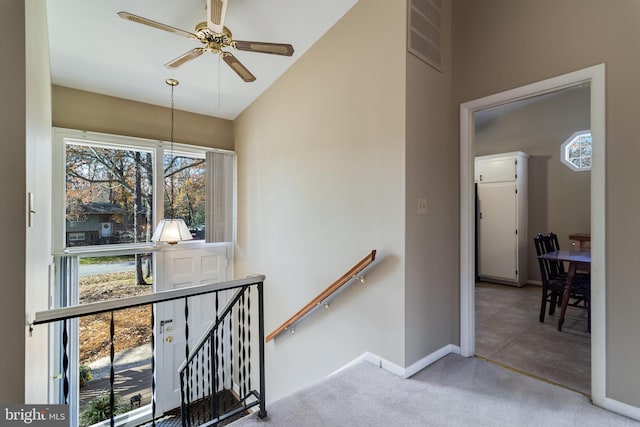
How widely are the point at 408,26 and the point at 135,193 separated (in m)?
3.74

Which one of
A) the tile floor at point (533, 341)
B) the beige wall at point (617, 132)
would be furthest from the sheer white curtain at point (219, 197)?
the beige wall at point (617, 132)

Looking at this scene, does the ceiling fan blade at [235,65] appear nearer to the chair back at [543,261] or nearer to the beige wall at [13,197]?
the beige wall at [13,197]

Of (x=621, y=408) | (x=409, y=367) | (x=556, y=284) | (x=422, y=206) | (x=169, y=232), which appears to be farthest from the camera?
(x=556, y=284)

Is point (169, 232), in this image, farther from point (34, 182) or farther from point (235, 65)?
point (235, 65)

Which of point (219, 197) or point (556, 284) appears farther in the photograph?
point (219, 197)

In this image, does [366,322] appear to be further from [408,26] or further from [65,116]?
[65,116]

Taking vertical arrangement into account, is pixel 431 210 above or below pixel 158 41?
below

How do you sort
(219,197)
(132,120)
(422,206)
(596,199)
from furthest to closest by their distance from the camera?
1. (219,197)
2. (132,120)
3. (422,206)
4. (596,199)

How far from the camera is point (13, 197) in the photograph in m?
1.13

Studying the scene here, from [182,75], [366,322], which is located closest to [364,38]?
[182,75]

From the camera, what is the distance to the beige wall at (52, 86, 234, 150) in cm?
337

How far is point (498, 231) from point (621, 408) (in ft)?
12.8

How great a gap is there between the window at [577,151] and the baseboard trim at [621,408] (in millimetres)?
4307

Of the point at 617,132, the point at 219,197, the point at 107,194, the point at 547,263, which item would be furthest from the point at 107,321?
the point at 547,263
